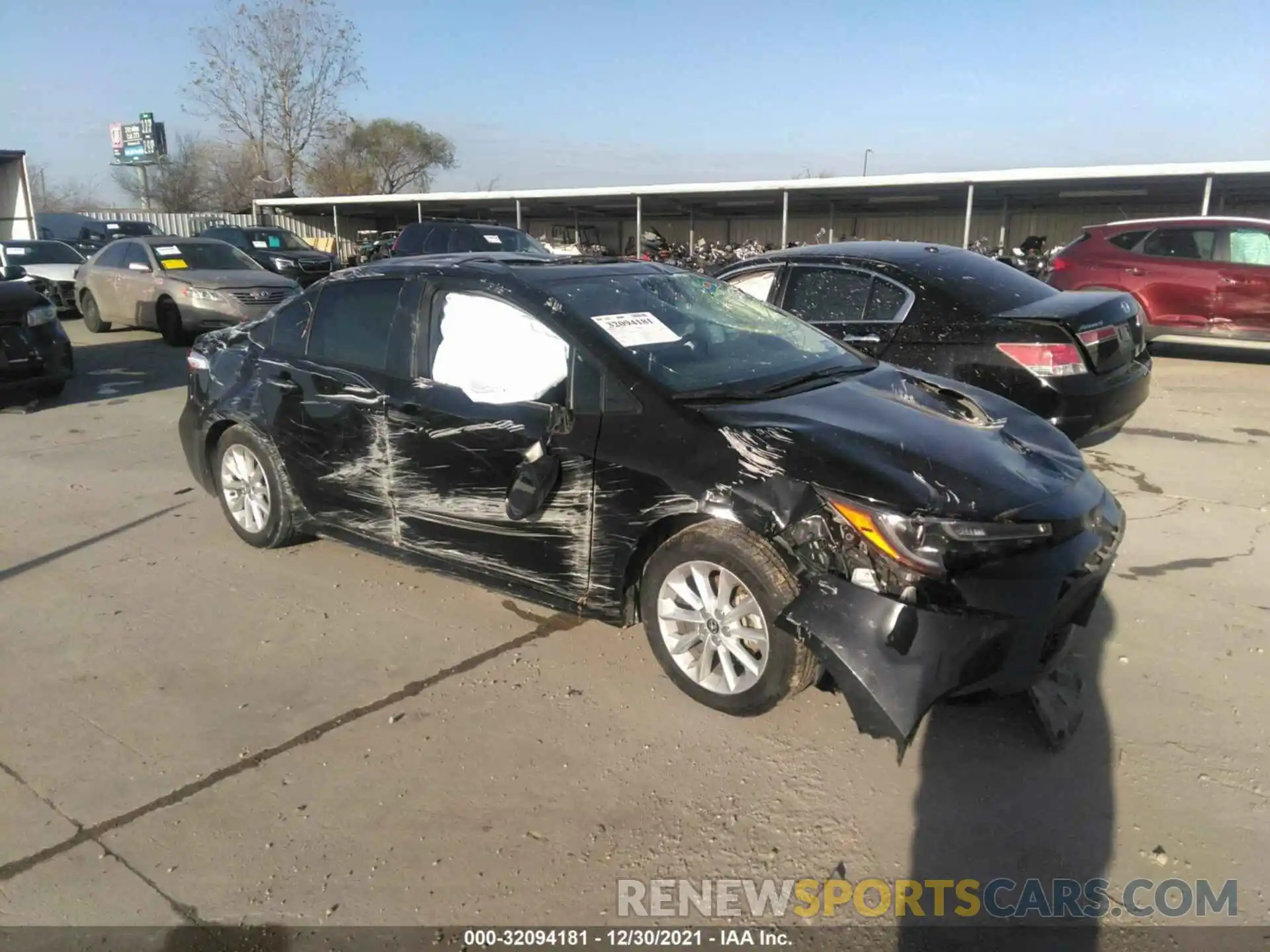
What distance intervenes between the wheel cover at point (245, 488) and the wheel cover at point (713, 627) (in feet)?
8.63

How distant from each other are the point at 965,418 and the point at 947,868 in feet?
5.87

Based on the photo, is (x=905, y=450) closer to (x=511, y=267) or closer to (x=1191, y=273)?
(x=511, y=267)

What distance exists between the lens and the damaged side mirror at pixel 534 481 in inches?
147

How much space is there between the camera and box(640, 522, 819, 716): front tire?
10.5ft

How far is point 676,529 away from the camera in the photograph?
136 inches

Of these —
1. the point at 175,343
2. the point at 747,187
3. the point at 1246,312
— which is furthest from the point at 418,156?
the point at 1246,312

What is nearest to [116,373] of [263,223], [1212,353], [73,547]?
[73,547]

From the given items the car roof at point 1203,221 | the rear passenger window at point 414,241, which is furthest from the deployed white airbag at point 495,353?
the rear passenger window at point 414,241

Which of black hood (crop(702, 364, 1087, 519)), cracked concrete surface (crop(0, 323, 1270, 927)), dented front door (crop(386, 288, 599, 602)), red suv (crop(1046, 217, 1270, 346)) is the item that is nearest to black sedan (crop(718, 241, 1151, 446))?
cracked concrete surface (crop(0, 323, 1270, 927))

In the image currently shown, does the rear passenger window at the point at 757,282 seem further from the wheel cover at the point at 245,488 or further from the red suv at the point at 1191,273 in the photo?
the red suv at the point at 1191,273

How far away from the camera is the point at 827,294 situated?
6332 millimetres

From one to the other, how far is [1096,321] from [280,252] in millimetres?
17887

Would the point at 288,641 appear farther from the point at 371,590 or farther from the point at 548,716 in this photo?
the point at 548,716

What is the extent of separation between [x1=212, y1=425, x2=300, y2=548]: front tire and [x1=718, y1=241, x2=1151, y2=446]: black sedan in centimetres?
331
